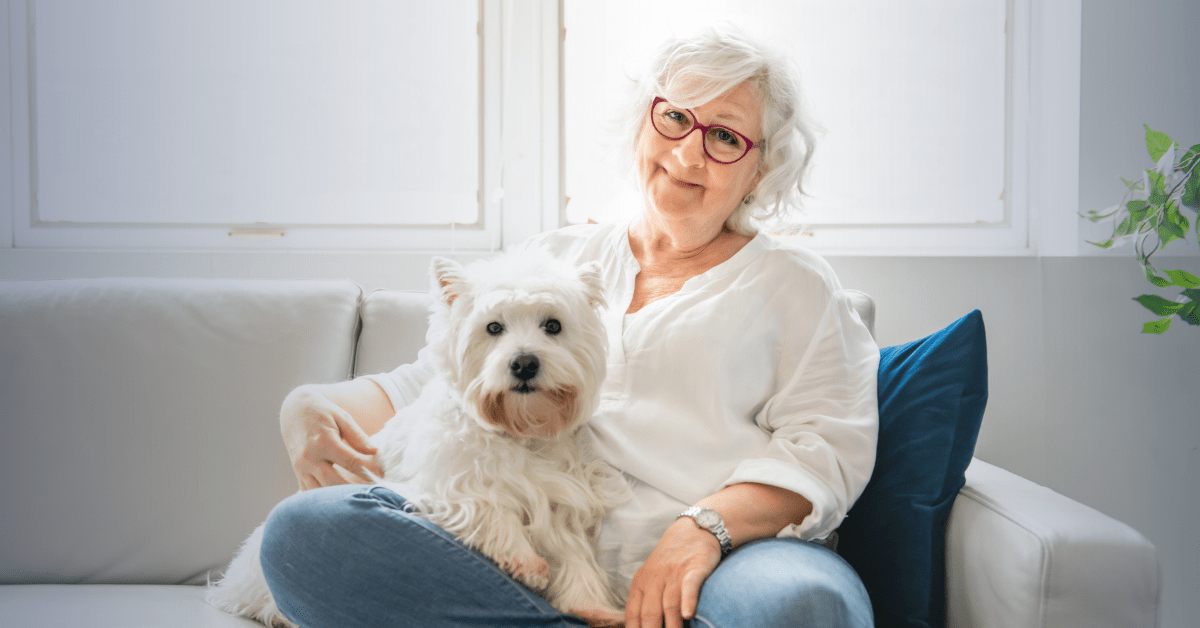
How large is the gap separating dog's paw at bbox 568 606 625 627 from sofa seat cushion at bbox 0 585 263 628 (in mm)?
664

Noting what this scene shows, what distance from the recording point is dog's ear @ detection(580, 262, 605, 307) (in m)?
1.17

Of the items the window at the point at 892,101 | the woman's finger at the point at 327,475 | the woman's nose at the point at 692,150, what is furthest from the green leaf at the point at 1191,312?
the woman's finger at the point at 327,475

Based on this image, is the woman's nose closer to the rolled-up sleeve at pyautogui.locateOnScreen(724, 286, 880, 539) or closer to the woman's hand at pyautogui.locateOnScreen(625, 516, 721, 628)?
the rolled-up sleeve at pyautogui.locateOnScreen(724, 286, 880, 539)

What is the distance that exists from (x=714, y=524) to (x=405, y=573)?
47 centimetres

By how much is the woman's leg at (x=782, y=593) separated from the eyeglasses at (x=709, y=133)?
2.42ft

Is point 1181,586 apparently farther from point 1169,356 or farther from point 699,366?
point 699,366

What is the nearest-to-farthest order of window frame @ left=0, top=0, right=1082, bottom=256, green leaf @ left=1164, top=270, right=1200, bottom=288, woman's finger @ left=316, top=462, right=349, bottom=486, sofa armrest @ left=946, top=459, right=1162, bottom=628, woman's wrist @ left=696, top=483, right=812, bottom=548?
sofa armrest @ left=946, top=459, right=1162, bottom=628, woman's wrist @ left=696, top=483, right=812, bottom=548, woman's finger @ left=316, top=462, right=349, bottom=486, green leaf @ left=1164, top=270, right=1200, bottom=288, window frame @ left=0, top=0, right=1082, bottom=256

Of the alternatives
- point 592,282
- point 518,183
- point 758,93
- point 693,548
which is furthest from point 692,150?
point 518,183

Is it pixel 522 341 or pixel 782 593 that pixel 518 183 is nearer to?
pixel 522 341

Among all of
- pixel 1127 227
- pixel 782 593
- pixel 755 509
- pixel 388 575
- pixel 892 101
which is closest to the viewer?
pixel 782 593

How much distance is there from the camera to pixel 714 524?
3.48 ft

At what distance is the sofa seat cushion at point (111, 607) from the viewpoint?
1249mm

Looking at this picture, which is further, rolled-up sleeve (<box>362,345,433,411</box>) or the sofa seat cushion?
rolled-up sleeve (<box>362,345,433,411</box>)

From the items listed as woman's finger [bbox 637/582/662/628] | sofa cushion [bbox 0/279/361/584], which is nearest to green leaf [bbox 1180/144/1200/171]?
woman's finger [bbox 637/582/662/628]
